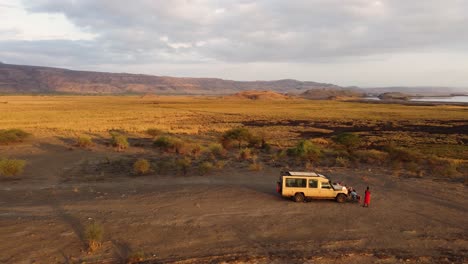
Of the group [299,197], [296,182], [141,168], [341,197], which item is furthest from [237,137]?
[341,197]

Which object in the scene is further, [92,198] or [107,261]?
[92,198]

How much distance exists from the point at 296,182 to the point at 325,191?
47.7 inches

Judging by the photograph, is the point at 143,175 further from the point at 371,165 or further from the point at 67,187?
the point at 371,165

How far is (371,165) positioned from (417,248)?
45.1 feet

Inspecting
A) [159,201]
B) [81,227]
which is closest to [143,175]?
[159,201]

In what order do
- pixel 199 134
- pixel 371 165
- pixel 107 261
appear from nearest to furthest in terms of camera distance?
1. pixel 107 261
2. pixel 371 165
3. pixel 199 134

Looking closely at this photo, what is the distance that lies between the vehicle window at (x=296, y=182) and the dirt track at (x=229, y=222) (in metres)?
0.74

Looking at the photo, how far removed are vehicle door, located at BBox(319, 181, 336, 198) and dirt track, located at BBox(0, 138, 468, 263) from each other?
34 centimetres

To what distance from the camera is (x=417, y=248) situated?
11180mm

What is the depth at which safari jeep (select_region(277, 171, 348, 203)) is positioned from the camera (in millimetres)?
15555

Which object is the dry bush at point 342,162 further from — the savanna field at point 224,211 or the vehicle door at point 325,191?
the vehicle door at point 325,191

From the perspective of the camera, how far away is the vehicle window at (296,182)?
15602 millimetres

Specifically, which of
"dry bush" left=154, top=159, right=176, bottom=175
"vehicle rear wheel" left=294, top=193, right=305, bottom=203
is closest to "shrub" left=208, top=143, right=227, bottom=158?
"dry bush" left=154, top=159, right=176, bottom=175

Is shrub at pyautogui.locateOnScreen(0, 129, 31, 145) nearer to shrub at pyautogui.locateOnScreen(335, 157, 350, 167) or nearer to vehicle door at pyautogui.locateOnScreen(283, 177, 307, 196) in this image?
shrub at pyautogui.locateOnScreen(335, 157, 350, 167)
